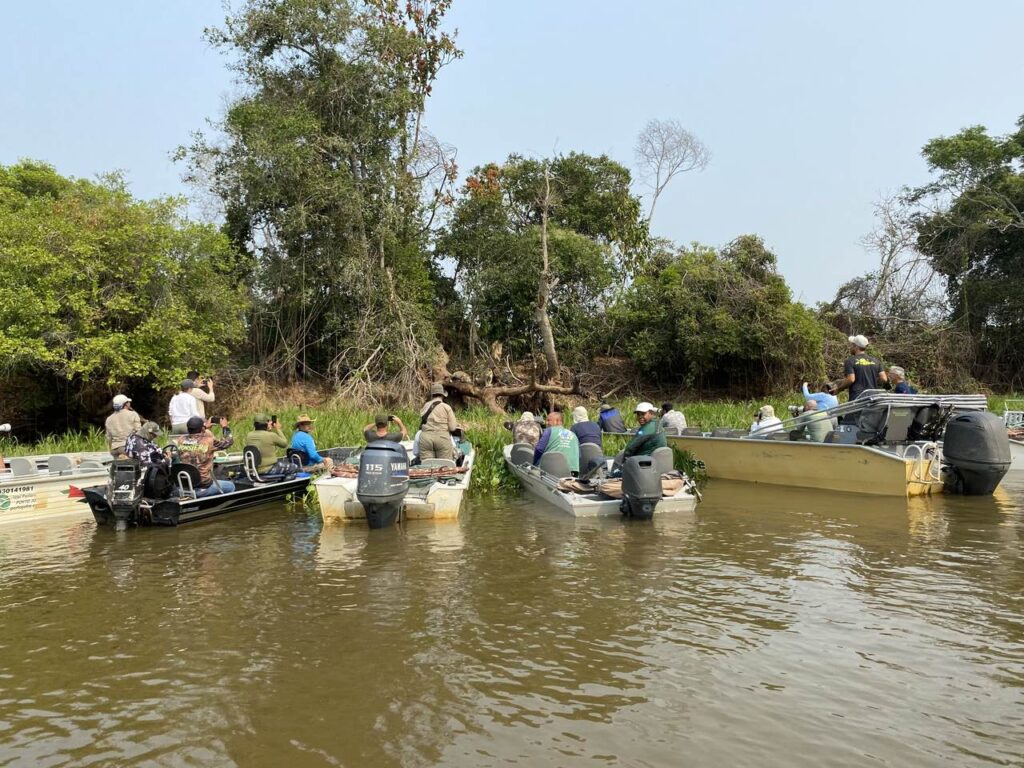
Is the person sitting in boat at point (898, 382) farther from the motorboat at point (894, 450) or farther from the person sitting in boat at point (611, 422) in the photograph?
the person sitting in boat at point (611, 422)

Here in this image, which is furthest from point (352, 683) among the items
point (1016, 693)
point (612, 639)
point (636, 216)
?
point (636, 216)

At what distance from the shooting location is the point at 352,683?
14.7 feet

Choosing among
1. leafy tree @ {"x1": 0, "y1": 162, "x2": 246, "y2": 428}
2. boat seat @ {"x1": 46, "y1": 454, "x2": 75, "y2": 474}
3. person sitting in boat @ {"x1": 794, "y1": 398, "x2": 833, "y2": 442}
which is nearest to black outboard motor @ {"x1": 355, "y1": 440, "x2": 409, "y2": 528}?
boat seat @ {"x1": 46, "y1": 454, "x2": 75, "y2": 474}

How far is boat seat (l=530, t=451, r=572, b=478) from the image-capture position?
11094 millimetres

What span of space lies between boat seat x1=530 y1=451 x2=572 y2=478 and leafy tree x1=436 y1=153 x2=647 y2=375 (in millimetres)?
11935

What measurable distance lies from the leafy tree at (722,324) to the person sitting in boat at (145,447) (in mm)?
17404

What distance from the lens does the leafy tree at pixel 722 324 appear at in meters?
23.2

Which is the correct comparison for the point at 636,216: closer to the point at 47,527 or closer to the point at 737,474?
the point at 737,474

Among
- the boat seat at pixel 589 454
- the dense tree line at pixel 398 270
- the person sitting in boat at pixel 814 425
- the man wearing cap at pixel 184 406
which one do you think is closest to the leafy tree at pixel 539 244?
the dense tree line at pixel 398 270

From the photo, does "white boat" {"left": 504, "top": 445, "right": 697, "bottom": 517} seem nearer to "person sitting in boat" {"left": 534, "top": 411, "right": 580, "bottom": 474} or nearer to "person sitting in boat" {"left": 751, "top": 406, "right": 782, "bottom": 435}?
"person sitting in boat" {"left": 534, "top": 411, "right": 580, "bottom": 474}

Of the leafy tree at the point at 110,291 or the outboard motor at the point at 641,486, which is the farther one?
the leafy tree at the point at 110,291

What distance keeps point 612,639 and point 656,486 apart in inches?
166

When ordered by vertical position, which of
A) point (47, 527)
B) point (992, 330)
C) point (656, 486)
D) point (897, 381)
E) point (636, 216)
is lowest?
point (47, 527)

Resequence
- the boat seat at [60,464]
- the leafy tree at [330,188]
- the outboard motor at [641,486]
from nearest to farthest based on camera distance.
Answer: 1. the outboard motor at [641,486]
2. the boat seat at [60,464]
3. the leafy tree at [330,188]
